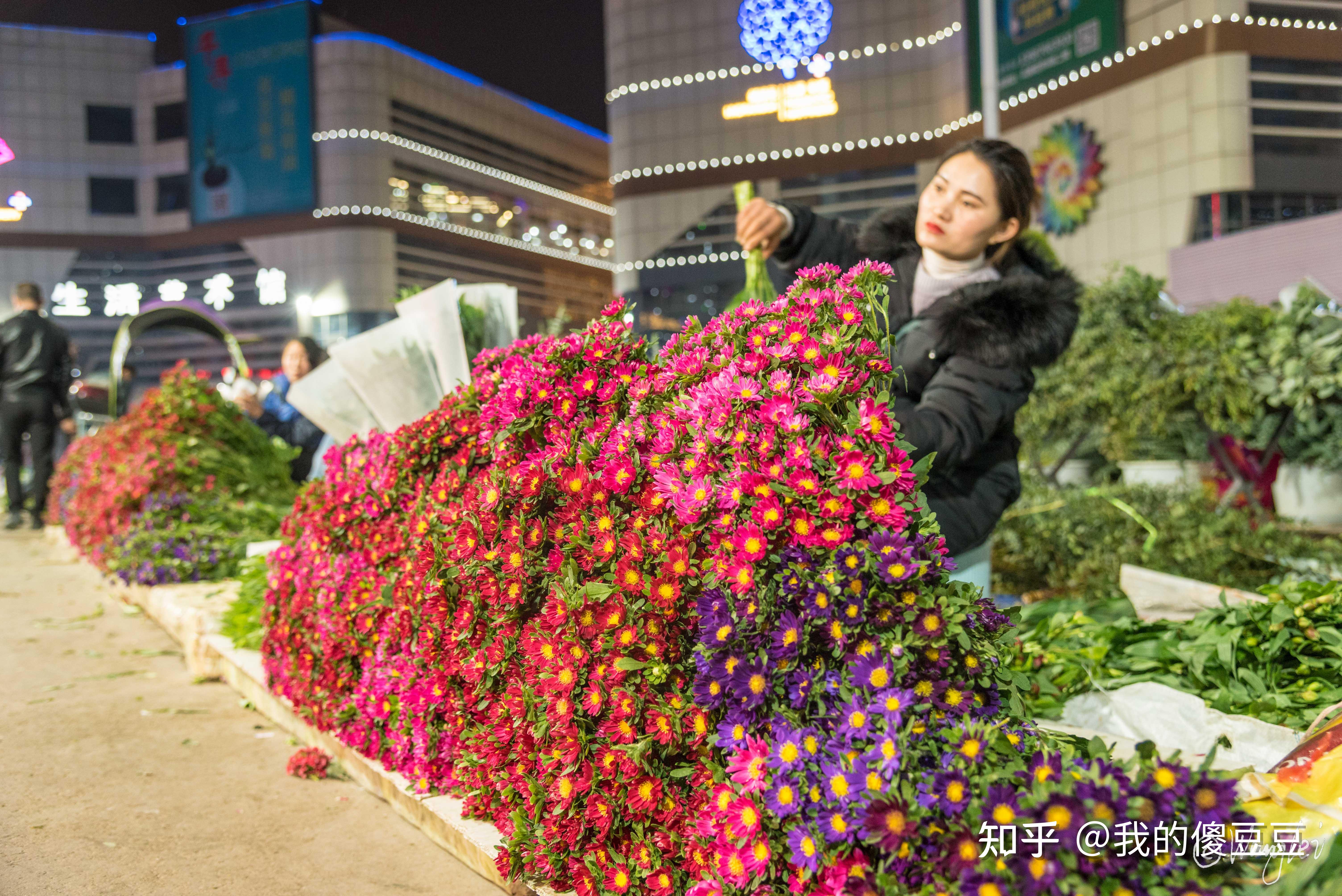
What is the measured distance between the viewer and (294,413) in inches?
233

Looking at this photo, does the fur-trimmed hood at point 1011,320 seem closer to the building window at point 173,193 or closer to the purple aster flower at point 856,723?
the purple aster flower at point 856,723

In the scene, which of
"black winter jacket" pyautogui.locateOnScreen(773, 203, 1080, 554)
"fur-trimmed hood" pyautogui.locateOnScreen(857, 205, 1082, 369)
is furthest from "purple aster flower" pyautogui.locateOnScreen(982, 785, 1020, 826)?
"fur-trimmed hood" pyautogui.locateOnScreen(857, 205, 1082, 369)

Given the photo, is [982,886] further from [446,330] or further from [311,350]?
[311,350]

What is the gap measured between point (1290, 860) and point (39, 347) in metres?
8.63

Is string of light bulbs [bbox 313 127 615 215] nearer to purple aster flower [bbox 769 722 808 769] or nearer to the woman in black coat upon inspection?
the woman in black coat

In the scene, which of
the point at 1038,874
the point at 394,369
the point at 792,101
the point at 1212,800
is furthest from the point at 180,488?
the point at 792,101

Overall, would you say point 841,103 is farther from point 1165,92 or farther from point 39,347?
point 39,347

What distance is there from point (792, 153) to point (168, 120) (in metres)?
31.5

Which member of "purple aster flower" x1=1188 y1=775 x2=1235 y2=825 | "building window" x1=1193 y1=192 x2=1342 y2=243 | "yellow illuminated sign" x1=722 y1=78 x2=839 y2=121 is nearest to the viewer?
"purple aster flower" x1=1188 y1=775 x2=1235 y2=825

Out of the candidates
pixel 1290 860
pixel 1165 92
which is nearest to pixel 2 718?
pixel 1290 860

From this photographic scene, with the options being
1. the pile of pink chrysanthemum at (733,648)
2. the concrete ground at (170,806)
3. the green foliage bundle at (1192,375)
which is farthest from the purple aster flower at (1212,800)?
the green foliage bundle at (1192,375)

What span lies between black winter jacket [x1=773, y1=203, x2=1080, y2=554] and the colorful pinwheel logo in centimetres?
1525

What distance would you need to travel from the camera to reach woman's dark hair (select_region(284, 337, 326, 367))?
17.1 feet

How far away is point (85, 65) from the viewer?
38.8 m
